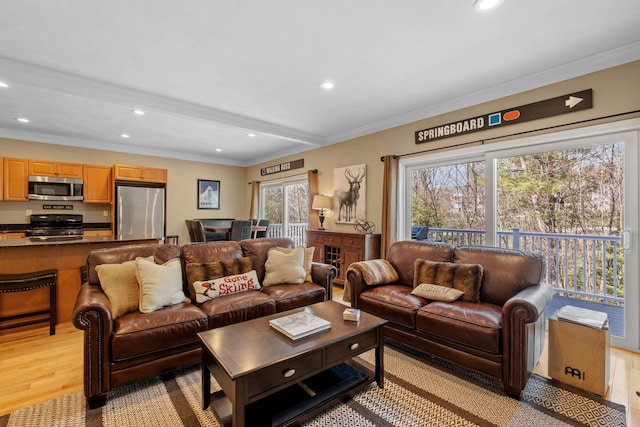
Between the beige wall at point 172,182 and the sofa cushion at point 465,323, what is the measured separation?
6109 mm

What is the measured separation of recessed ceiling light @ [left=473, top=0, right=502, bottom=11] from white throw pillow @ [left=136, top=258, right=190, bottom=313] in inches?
122

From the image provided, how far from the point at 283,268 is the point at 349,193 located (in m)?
2.29

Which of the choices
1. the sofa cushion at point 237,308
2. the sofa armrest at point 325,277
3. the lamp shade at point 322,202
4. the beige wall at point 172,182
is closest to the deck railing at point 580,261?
the sofa armrest at point 325,277

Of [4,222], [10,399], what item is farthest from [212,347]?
[4,222]

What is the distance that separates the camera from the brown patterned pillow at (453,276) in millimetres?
2609

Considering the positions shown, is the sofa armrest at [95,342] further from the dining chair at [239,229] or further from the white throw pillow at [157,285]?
the dining chair at [239,229]

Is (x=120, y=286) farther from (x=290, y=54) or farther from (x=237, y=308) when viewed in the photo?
(x=290, y=54)

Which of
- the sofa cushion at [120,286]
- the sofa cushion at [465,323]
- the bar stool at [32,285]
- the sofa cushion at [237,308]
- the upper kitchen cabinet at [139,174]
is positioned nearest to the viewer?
the sofa cushion at [465,323]

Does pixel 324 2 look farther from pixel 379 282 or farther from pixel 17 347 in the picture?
pixel 17 347

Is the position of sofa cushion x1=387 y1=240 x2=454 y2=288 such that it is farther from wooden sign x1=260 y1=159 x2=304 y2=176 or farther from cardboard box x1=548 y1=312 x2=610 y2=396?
wooden sign x1=260 y1=159 x2=304 y2=176

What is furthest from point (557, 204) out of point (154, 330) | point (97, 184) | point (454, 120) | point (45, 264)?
point (97, 184)

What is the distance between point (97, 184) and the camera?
18.3 feet

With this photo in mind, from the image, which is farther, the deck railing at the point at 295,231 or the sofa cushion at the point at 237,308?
the deck railing at the point at 295,231

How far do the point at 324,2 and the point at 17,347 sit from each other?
393 cm
